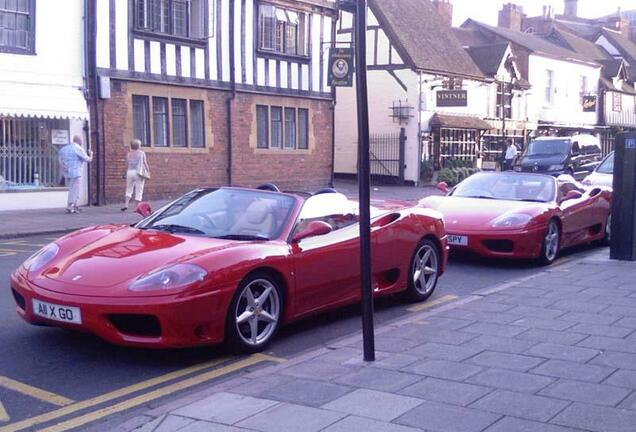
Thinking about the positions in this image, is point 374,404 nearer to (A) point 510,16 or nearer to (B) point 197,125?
(B) point 197,125

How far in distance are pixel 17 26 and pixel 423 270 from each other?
13169mm

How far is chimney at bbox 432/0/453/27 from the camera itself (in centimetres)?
4006

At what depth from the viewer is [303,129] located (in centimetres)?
2570

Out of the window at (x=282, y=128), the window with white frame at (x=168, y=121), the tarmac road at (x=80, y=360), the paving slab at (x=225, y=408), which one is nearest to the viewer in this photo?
the paving slab at (x=225, y=408)

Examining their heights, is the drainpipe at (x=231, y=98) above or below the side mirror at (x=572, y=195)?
above

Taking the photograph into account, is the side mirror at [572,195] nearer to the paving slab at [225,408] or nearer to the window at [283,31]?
the paving slab at [225,408]

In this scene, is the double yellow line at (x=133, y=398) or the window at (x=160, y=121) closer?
Result: the double yellow line at (x=133, y=398)

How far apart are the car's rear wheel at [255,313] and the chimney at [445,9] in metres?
35.5

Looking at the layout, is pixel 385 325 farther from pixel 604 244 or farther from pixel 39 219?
pixel 39 219

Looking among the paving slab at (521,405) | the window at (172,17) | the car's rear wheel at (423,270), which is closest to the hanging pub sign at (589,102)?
the window at (172,17)

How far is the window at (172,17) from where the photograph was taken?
20.1 meters

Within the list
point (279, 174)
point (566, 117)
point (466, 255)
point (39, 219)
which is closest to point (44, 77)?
point (39, 219)

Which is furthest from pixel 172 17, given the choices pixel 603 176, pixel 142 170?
pixel 603 176

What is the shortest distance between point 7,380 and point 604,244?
1027 cm
